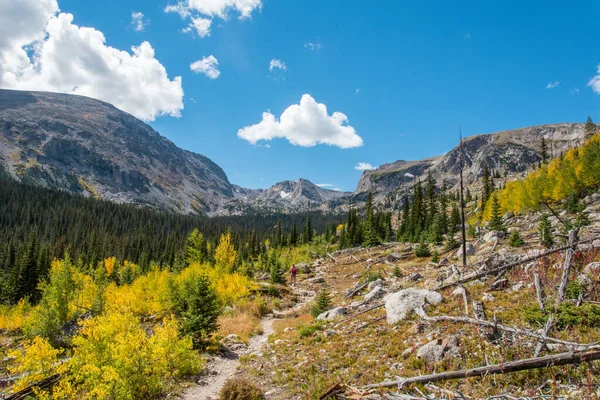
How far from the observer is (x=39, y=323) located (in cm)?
2538

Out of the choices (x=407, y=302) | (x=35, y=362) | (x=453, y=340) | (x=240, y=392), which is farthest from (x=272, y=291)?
(x=453, y=340)

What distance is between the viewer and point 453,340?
30.6ft

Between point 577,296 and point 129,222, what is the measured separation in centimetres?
18374

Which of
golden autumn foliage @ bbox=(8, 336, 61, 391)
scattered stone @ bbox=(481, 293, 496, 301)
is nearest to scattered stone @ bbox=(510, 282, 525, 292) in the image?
scattered stone @ bbox=(481, 293, 496, 301)

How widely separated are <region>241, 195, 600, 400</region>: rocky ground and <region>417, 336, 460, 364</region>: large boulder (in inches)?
1.2

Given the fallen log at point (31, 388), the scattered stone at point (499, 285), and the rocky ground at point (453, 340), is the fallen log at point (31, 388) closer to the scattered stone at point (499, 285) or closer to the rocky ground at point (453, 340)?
the rocky ground at point (453, 340)

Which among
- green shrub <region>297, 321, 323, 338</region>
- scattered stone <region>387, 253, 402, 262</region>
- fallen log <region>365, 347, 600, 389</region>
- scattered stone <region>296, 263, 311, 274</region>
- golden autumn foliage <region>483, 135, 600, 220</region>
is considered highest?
golden autumn foliage <region>483, 135, 600, 220</region>

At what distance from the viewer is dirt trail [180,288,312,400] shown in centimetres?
1130

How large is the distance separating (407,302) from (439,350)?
497 centimetres

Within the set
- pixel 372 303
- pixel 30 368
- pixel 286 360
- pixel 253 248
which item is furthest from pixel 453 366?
pixel 253 248

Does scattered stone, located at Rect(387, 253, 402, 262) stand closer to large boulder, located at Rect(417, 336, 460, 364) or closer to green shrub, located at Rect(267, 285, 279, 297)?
green shrub, located at Rect(267, 285, 279, 297)

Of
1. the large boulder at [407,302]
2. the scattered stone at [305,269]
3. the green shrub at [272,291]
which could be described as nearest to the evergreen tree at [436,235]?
the scattered stone at [305,269]

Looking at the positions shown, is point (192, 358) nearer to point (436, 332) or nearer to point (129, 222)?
point (436, 332)

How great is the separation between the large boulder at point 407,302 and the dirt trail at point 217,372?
7.49 m
